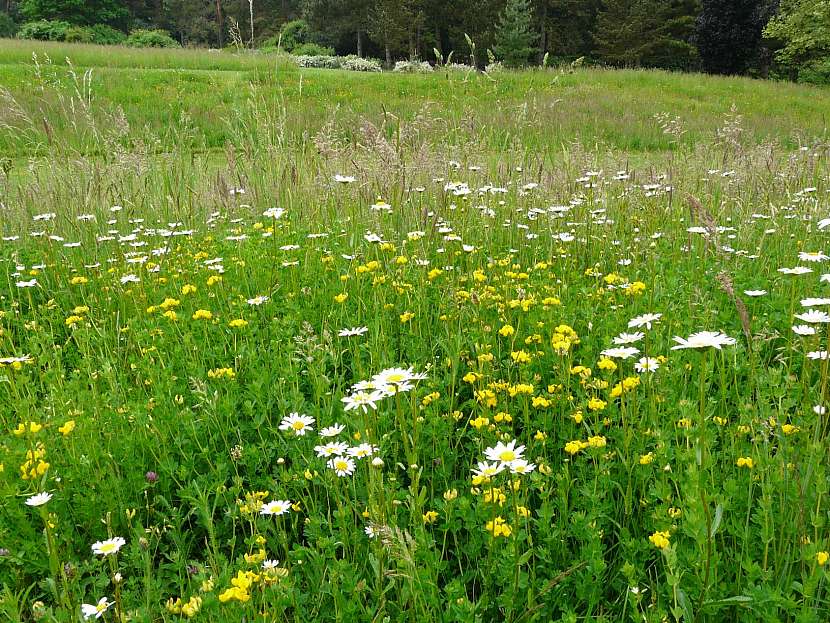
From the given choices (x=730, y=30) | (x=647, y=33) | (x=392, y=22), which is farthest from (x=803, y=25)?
(x=392, y=22)

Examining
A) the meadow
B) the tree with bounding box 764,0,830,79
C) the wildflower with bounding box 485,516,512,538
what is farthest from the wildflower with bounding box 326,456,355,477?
the tree with bounding box 764,0,830,79

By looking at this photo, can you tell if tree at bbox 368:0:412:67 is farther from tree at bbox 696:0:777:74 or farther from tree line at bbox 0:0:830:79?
tree at bbox 696:0:777:74

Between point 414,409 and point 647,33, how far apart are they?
42862mm

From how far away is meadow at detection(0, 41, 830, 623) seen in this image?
1.43 m

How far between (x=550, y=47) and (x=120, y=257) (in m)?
45.3

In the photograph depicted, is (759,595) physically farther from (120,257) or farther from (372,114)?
(372,114)

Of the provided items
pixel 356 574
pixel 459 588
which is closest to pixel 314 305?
pixel 356 574

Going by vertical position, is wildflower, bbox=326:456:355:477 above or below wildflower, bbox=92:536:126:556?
above

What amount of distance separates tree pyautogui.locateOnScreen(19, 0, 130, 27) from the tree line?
70 millimetres

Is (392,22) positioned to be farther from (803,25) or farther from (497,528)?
(497,528)

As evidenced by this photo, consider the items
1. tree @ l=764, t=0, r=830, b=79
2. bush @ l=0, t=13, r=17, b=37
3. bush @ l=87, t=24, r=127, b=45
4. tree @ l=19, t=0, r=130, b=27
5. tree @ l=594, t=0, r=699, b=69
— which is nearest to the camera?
tree @ l=764, t=0, r=830, b=79

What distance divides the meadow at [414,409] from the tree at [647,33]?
37880 millimetres

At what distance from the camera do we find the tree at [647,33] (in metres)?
37.7

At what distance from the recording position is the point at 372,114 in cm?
1088
